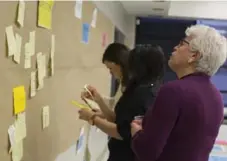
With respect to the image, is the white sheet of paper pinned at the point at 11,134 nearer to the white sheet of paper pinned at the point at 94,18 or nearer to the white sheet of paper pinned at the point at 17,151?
the white sheet of paper pinned at the point at 17,151

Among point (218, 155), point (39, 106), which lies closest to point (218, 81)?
point (218, 155)

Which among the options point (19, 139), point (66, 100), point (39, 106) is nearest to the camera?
point (19, 139)

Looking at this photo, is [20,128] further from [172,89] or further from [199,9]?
[199,9]

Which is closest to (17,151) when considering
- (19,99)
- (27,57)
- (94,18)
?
(19,99)

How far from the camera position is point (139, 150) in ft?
4.77

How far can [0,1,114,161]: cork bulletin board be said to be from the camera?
1406 millimetres

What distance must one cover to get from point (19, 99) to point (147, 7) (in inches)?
164

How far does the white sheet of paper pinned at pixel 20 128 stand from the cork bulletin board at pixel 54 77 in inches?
1.4

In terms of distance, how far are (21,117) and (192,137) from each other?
68cm

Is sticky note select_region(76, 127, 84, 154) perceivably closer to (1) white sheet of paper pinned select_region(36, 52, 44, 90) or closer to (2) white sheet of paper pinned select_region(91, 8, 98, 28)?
(2) white sheet of paper pinned select_region(91, 8, 98, 28)

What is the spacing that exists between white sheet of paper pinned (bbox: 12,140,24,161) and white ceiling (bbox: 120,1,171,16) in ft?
11.8

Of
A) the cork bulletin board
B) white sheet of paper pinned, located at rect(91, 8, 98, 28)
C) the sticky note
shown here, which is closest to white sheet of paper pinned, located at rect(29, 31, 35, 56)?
the cork bulletin board

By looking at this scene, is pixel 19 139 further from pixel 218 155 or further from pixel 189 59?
pixel 218 155

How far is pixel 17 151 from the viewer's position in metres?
1.54
